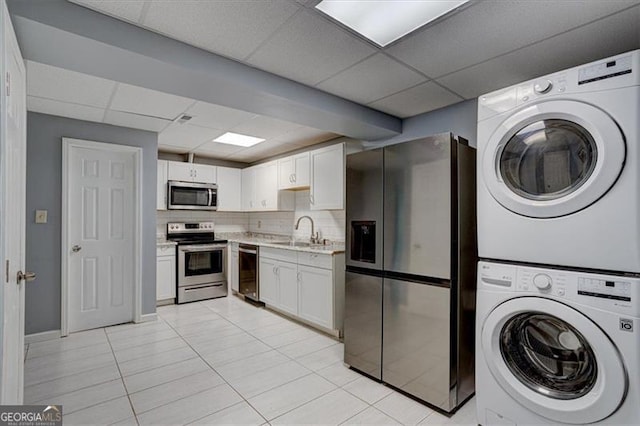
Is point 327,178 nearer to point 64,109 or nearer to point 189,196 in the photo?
point 189,196

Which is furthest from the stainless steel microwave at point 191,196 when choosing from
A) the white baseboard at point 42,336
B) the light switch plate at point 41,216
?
the white baseboard at point 42,336

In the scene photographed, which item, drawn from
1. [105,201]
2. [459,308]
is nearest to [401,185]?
[459,308]

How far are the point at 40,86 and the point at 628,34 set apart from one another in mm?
4026

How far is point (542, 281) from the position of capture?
163cm

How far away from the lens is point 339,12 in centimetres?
167

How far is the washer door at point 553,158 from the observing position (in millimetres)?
1476

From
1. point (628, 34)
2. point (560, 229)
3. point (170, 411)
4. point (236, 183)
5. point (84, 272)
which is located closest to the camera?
point (560, 229)

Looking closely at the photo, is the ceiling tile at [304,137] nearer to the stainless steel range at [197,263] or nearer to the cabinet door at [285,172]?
the cabinet door at [285,172]

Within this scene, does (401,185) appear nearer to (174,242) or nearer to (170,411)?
(170,411)

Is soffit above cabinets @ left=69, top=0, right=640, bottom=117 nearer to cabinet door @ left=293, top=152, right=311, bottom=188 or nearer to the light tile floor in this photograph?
cabinet door @ left=293, top=152, right=311, bottom=188

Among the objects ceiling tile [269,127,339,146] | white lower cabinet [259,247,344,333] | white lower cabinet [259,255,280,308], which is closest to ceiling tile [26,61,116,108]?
ceiling tile [269,127,339,146]

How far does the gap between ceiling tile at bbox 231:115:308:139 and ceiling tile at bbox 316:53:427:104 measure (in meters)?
1.01

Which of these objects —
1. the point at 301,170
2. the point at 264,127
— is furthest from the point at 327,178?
the point at 264,127

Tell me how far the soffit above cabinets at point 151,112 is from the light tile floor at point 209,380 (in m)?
2.27
